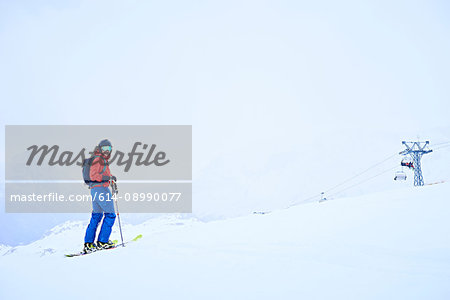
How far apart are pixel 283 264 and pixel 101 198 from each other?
451 centimetres

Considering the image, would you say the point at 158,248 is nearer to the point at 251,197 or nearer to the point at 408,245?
the point at 408,245

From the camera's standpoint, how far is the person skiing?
711 centimetres

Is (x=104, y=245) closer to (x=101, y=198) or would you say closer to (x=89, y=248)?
(x=89, y=248)

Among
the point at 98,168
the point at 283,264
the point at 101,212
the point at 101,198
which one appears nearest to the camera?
the point at 283,264

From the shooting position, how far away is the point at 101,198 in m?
7.18

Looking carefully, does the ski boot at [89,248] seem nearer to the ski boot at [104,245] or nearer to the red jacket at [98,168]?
the ski boot at [104,245]

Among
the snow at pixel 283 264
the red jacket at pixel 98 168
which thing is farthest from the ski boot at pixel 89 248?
the red jacket at pixel 98 168

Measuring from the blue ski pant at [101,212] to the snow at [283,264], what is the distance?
98 centimetres

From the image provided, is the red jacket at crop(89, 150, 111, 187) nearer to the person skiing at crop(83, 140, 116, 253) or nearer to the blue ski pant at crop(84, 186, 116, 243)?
the person skiing at crop(83, 140, 116, 253)

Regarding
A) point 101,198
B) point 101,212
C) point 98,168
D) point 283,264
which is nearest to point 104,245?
point 101,212

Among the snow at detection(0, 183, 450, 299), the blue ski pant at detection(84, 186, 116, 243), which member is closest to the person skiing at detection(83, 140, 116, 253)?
the blue ski pant at detection(84, 186, 116, 243)

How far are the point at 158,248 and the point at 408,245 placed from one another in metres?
4.24

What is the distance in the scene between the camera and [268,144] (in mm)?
129375

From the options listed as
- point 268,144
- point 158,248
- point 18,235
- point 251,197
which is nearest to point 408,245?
point 158,248
